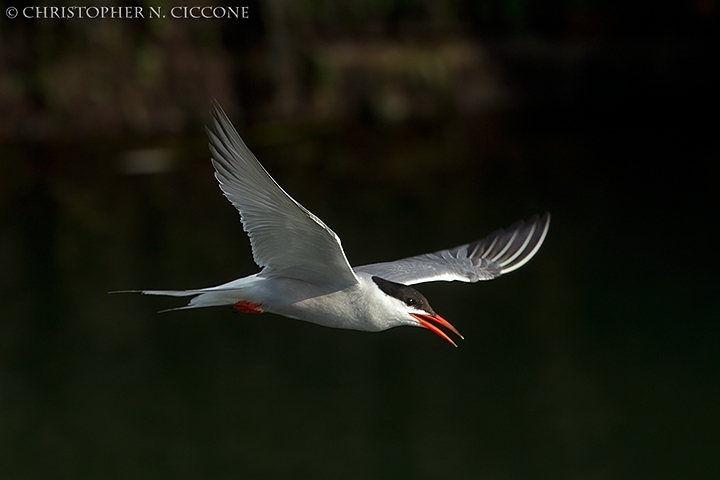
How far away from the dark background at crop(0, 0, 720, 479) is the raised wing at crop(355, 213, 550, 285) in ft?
11.9

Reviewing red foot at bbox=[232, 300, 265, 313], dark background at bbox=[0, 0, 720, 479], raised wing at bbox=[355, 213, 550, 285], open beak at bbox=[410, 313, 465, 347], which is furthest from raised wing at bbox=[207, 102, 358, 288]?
dark background at bbox=[0, 0, 720, 479]

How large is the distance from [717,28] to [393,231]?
9102mm

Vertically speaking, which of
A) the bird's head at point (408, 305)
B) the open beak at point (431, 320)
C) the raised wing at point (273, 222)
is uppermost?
the raised wing at point (273, 222)

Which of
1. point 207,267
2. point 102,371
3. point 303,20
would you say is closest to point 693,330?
point 207,267

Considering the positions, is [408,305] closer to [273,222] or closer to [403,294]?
[403,294]

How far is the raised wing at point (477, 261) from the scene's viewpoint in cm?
543

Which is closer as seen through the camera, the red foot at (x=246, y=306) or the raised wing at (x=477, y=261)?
the red foot at (x=246, y=306)

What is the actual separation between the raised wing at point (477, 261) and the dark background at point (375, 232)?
3.63 metres

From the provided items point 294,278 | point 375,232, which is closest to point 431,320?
point 294,278

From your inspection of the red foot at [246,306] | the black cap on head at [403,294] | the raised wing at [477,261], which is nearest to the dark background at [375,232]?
the raised wing at [477,261]

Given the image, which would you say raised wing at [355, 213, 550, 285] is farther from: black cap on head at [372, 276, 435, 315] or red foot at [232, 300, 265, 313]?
red foot at [232, 300, 265, 313]

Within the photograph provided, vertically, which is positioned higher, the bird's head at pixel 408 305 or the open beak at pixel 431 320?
the bird's head at pixel 408 305

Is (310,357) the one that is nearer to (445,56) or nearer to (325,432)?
(325,432)

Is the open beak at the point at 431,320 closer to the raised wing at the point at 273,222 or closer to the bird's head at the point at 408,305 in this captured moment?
the bird's head at the point at 408,305
